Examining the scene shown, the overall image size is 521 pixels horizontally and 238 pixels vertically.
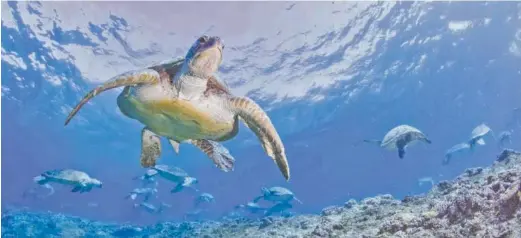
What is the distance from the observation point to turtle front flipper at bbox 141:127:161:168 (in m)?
5.52

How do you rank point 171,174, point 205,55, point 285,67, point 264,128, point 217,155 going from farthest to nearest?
Answer: 1. point 285,67
2. point 171,174
3. point 217,155
4. point 264,128
5. point 205,55

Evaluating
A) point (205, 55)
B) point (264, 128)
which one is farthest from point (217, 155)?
point (205, 55)

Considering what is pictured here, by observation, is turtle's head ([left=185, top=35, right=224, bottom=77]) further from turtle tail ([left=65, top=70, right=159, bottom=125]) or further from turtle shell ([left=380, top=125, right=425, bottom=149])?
turtle shell ([left=380, top=125, right=425, bottom=149])

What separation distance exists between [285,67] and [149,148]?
683 inches

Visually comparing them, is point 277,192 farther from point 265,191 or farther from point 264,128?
point 264,128

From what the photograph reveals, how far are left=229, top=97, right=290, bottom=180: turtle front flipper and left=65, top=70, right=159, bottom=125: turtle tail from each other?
97cm

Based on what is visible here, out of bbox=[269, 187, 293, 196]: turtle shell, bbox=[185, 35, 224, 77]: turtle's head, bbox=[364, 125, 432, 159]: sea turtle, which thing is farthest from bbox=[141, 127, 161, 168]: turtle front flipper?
bbox=[269, 187, 293, 196]: turtle shell

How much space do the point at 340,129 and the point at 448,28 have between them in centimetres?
1863

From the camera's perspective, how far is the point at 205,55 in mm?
3711

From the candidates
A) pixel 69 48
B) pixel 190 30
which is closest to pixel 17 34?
pixel 69 48

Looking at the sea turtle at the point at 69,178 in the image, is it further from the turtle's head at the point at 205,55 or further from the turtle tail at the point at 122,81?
the turtle's head at the point at 205,55

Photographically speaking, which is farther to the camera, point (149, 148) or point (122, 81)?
point (149, 148)

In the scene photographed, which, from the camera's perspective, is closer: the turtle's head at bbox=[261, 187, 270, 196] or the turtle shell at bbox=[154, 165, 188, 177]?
the turtle shell at bbox=[154, 165, 188, 177]

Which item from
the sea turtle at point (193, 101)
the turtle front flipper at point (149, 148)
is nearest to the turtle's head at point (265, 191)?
the turtle front flipper at point (149, 148)
